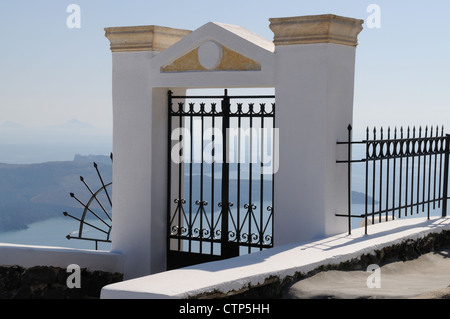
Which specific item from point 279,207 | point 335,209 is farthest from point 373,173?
point 279,207

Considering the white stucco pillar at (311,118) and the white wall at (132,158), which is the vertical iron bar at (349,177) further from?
the white wall at (132,158)

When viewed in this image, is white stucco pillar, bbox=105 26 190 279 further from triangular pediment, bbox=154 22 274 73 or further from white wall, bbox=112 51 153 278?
triangular pediment, bbox=154 22 274 73

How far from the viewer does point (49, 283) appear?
9969 millimetres

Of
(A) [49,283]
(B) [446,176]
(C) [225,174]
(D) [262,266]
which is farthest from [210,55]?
(B) [446,176]

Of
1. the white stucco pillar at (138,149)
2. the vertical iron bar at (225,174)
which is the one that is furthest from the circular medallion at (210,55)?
the white stucco pillar at (138,149)

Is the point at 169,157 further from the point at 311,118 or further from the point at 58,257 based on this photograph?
the point at 311,118

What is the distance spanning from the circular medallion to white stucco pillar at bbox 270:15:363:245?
33.4 inches

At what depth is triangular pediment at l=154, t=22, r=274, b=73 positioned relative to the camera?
29.9 feet

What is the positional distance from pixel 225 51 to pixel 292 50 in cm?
98

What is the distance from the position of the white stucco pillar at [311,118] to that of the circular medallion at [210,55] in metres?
0.85

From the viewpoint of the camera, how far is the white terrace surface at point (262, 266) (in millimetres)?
5949
